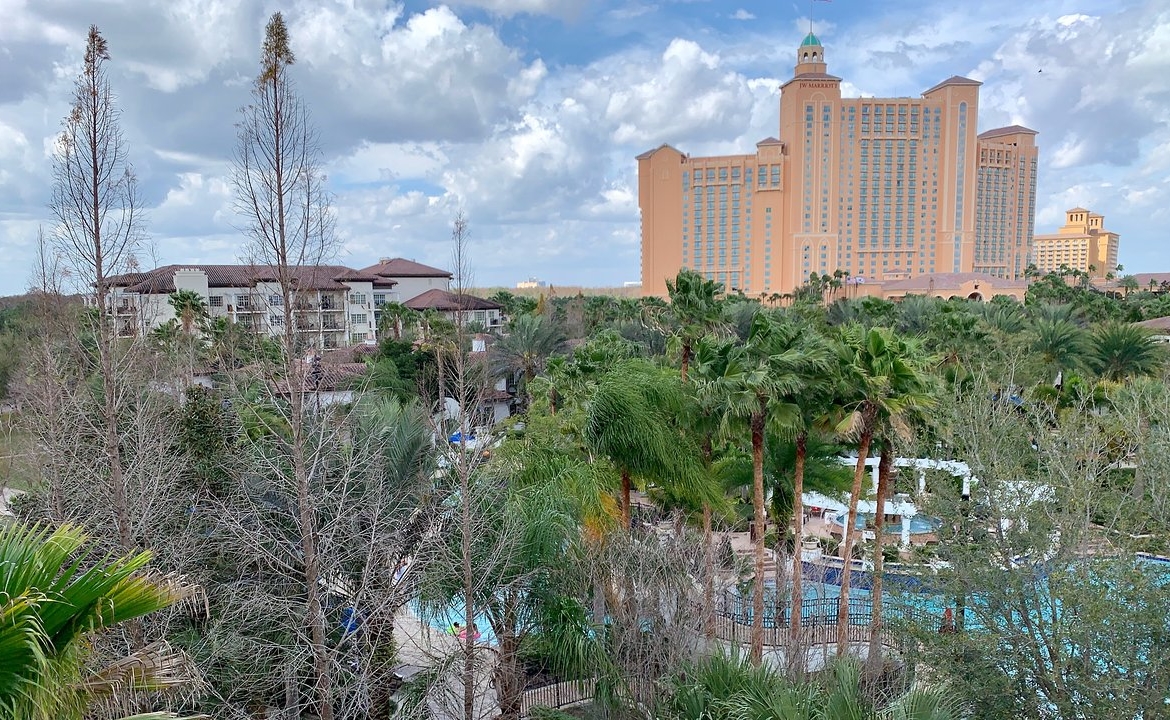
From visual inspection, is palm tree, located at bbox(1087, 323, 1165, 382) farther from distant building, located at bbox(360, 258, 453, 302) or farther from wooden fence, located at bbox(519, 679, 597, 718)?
distant building, located at bbox(360, 258, 453, 302)

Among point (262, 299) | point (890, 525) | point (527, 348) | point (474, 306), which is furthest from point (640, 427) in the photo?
point (474, 306)

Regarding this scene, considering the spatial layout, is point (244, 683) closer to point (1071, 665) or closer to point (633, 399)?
point (633, 399)

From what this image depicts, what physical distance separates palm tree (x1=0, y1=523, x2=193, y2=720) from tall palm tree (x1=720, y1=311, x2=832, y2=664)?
367 inches

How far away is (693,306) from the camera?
16234mm

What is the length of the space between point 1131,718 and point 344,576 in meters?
10.3

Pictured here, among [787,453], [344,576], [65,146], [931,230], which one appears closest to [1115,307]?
[787,453]

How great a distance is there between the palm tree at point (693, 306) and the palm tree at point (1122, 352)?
22.2 meters

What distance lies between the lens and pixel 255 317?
8742 mm

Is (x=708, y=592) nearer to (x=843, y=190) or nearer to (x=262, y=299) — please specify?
(x=262, y=299)

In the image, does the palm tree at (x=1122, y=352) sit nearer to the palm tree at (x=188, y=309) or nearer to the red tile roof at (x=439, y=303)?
the palm tree at (x=188, y=309)

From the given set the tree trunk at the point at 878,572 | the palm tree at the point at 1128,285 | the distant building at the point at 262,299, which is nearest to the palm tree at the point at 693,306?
the tree trunk at the point at 878,572

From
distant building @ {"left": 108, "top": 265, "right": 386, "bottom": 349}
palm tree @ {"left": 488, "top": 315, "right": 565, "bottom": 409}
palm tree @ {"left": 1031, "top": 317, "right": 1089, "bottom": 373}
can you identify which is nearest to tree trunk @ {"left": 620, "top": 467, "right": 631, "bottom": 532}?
distant building @ {"left": 108, "top": 265, "right": 386, "bottom": 349}

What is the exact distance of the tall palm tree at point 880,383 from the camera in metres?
11.6

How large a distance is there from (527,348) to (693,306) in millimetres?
21368
